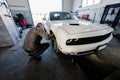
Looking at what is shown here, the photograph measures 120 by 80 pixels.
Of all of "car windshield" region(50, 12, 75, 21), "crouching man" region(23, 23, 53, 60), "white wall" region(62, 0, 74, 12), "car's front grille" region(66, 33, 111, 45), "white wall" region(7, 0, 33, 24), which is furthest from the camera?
"white wall" region(62, 0, 74, 12)

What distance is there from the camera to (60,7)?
24.4 ft

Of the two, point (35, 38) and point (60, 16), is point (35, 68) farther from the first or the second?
point (60, 16)

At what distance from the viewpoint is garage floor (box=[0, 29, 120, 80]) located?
140cm

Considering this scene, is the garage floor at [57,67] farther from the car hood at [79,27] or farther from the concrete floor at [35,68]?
the car hood at [79,27]

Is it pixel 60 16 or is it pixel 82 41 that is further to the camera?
pixel 60 16

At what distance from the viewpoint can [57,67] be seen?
165 centimetres

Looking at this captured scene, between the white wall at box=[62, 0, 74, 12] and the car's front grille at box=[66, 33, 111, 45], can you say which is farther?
the white wall at box=[62, 0, 74, 12]

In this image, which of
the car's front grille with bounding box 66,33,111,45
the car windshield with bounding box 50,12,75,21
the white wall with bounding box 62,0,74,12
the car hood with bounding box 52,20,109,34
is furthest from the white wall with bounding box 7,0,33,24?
the car's front grille with bounding box 66,33,111,45

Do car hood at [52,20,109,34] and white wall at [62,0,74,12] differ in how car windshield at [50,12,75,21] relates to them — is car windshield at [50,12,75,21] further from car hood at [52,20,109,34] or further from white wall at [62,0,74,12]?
white wall at [62,0,74,12]

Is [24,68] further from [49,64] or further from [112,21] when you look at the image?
[112,21]

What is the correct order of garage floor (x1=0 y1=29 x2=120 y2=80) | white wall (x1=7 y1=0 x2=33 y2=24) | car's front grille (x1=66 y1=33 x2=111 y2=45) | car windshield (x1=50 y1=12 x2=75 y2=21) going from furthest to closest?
1. white wall (x1=7 y1=0 x2=33 y2=24)
2. car windshield (x1=50 y1=12 x2=75 y2=21)
3. garage floor (x1=0 y1=29 x2=120 y2=80)
4. car's front grille (x1=66 y1=33 x2=111 y2=45)

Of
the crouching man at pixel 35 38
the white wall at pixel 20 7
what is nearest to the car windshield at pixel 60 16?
the crouching man at pixel 35 38

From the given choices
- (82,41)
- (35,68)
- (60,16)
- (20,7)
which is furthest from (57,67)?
(20,7)

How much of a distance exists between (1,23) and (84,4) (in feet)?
19.5
